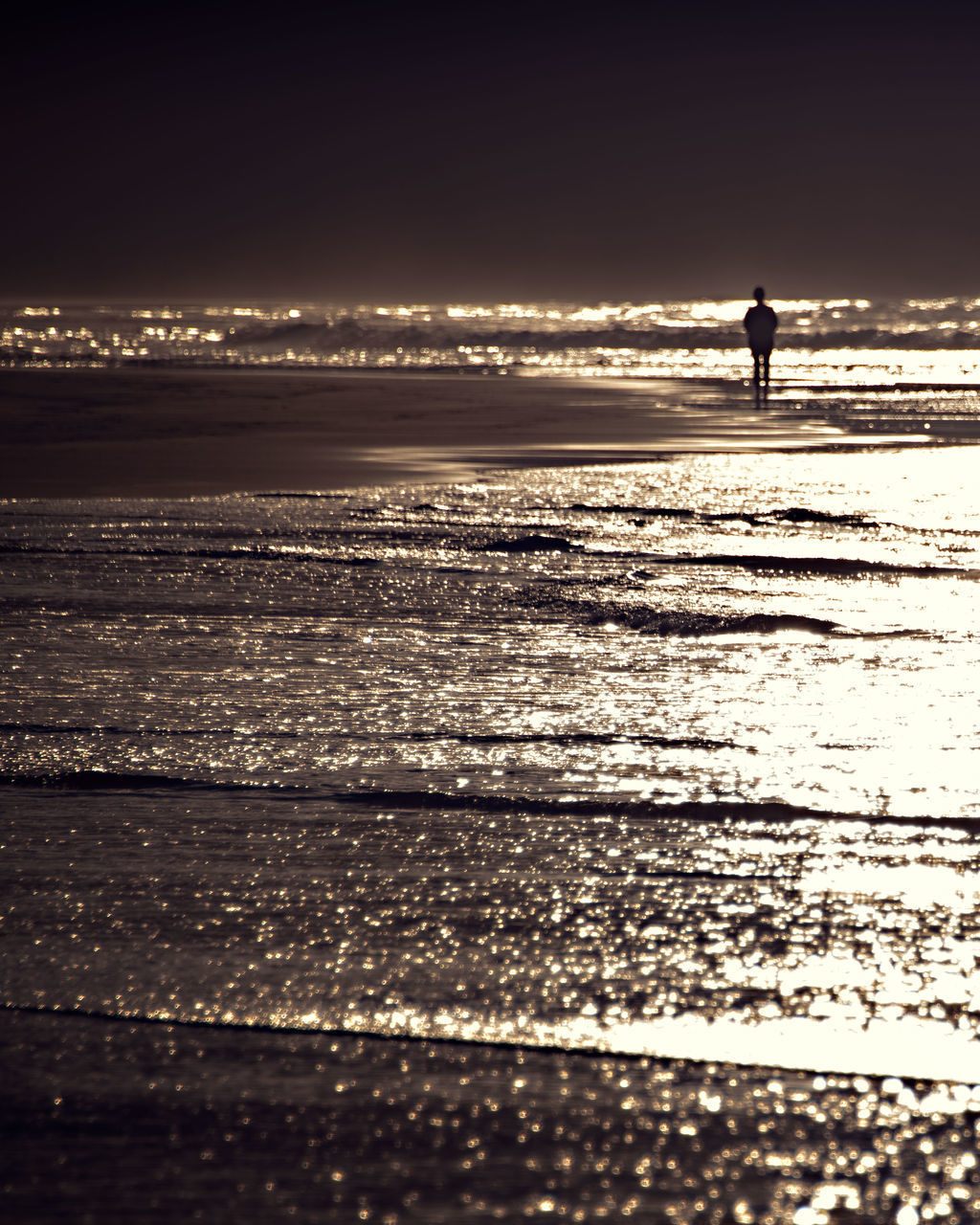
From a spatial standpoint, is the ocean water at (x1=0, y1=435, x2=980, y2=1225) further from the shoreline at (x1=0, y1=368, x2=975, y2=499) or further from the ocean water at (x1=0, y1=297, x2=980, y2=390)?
the ocean water at (x1=0, y1=297, x2=980, y2=390)

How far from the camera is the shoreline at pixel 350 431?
909 cm

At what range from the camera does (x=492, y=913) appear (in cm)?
194

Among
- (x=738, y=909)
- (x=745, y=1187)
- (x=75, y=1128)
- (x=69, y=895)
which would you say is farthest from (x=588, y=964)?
(x=69, y=895)

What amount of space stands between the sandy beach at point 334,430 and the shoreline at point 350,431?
0.02 metres

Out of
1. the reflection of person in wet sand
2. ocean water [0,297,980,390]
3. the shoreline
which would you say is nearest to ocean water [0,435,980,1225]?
the shoreline

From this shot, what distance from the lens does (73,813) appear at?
7.82 ft

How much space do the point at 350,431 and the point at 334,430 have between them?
0.80 ft

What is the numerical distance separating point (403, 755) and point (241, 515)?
4.25m

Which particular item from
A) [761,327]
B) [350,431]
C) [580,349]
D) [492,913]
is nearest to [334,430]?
[350,431]

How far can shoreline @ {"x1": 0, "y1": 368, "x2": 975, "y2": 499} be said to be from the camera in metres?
9.09

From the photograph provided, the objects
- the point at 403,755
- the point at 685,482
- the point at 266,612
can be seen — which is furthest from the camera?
the point at 685,482

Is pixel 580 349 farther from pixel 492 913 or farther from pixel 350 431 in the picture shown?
pixel 492 913

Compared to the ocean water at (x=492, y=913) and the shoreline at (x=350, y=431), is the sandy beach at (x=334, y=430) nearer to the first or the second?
the shoreline at (x=350, y=431)

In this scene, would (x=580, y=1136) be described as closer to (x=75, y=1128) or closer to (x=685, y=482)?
(x=75, y=1128)
